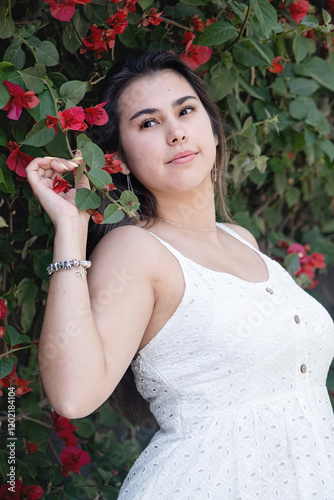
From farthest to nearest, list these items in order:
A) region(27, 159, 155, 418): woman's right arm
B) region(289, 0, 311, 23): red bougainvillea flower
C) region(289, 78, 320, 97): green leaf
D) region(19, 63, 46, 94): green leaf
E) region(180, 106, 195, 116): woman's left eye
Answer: region(289, 78, 320, 97): green leaf, region(289, 0, 311, 23): red bougainvillea flower, region(180, 106, 195, 116): woman's left eye, region(19, 63, 46, 94): green leaf, region(27, 159, 155, 418): woman's right arm

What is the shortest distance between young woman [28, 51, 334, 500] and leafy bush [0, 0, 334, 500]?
135 mm

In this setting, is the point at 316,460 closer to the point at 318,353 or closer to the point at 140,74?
the point at 318,353

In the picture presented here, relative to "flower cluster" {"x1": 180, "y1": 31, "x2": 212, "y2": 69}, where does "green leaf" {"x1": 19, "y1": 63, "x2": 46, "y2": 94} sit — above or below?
below

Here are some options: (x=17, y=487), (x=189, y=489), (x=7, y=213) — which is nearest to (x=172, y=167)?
(x=7, y=213)

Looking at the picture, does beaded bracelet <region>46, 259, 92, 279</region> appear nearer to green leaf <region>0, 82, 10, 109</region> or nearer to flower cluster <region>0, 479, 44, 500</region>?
green leaf <region>0, 82, 10, 109</region>

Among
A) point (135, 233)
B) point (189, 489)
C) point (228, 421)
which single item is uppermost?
point (135, 233)

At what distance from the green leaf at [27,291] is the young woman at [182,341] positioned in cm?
36

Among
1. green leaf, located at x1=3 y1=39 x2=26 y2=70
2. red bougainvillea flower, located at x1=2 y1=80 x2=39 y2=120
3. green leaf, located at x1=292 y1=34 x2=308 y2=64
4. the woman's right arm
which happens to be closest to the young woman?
the woman's right arm

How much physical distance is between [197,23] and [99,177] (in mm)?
788

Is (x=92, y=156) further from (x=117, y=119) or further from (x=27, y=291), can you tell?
(x=27, y=291)

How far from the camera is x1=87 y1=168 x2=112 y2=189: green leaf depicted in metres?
1.19

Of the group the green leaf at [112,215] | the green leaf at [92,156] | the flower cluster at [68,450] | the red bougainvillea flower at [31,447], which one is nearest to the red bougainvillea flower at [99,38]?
the green leaf at [92,156]

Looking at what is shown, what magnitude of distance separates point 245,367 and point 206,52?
36.3 inches

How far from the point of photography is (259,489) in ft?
4.37
